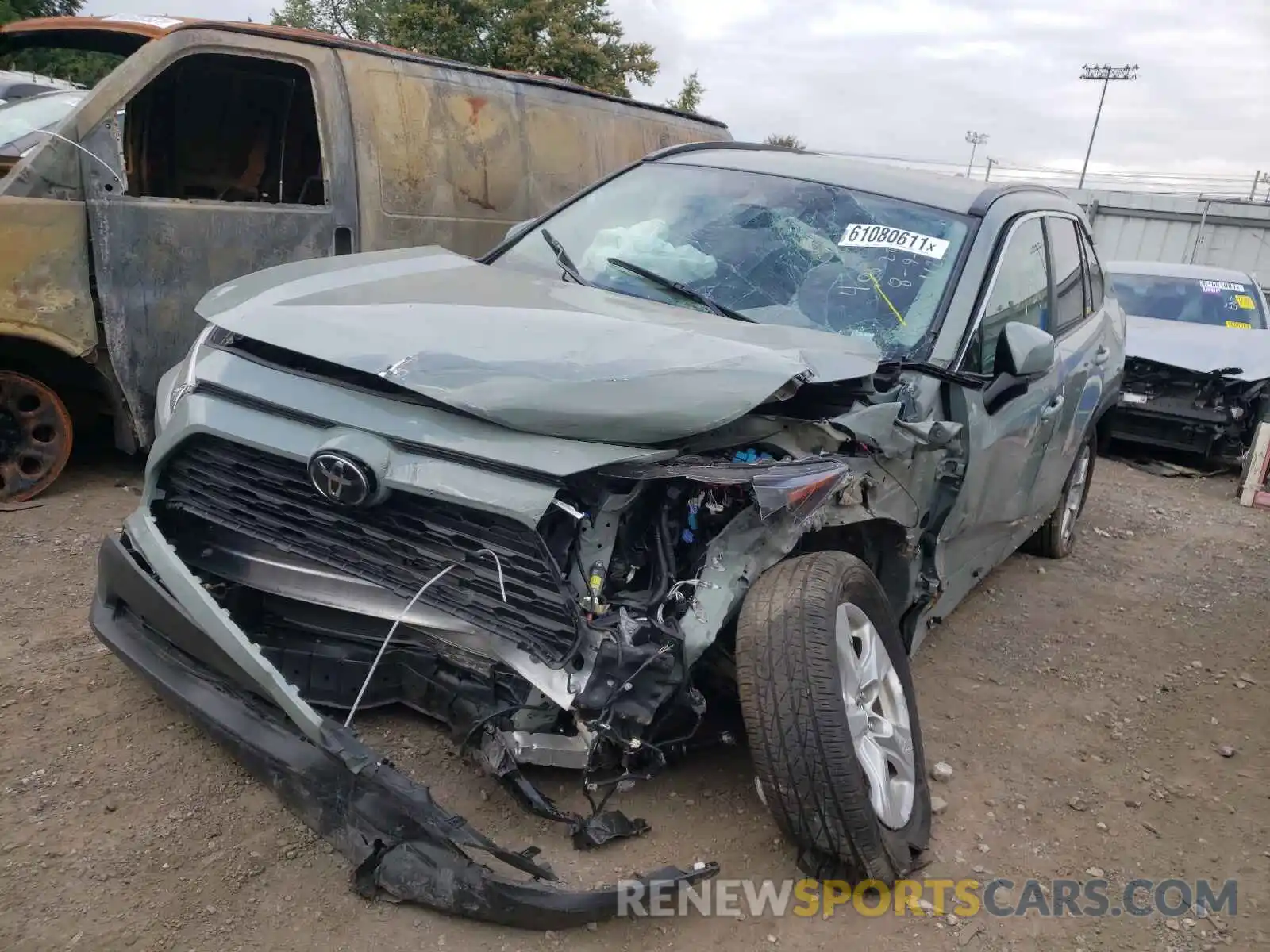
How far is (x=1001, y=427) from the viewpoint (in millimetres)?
3518

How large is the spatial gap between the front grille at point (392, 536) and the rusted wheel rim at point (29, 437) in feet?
8.34

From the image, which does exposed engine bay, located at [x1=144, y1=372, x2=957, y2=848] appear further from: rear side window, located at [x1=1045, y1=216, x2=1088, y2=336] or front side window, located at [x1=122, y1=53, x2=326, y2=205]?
front side window, located at [x1=122, y1=53, x2=326, y2=205]

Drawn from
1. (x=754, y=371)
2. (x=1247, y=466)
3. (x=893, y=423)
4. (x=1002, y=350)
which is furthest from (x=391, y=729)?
(x=1247, y=466)

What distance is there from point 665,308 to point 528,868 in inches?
69.4

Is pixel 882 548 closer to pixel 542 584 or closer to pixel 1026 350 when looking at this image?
pixel 1026 350

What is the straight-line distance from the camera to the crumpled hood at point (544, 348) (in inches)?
94.6

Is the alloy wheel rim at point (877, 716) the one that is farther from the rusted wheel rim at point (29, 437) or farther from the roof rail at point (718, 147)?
the rusted wheel rim at point (29, 437)

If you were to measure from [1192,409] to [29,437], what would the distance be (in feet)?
26.4

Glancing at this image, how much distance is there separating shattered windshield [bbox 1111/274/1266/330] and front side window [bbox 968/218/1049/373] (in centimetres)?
549

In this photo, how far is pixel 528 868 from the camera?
7.14ft

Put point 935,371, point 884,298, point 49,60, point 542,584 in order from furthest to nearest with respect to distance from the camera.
Answer: point 49,60 → point 884,298 → point 935,371 → point 542,584

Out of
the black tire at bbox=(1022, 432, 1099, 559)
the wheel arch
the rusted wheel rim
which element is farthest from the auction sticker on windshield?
the rusted wheel rim

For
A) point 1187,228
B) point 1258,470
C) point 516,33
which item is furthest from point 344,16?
point 1258,470

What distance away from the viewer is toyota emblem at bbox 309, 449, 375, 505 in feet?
7.64
